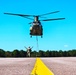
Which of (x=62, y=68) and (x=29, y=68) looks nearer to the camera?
(x=62, y=68)

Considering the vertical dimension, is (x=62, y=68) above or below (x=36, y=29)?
below

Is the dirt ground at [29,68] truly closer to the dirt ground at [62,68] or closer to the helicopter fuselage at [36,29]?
the dirt ground at [62,68]

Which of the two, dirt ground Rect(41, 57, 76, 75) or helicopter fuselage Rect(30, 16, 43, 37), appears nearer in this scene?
dirt ground Rect(41, 57, 76, 75)

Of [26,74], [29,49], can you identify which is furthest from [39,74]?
[29,49]

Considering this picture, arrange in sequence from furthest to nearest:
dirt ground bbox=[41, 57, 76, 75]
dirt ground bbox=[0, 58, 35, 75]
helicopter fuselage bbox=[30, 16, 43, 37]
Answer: helicopter fuselage bbox=[30, 16, 43, 37], dirt ground bbox=[0, 58, 35, 75], dirt ground bbox=[41, 57, 76, 75]

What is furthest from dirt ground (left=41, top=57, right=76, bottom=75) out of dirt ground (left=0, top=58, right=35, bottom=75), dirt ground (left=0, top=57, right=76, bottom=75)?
dirt ground (left=0, top=58, right=35, bottom=75)

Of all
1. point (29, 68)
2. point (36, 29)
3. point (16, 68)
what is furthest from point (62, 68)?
point (36, 29)

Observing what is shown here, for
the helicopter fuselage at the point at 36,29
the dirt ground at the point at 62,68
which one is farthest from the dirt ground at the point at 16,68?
the helicopter fuselage at the point at 36,29

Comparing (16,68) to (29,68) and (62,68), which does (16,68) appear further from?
(62,68)

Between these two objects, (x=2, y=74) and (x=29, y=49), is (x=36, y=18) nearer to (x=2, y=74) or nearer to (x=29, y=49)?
(x=2, y=74)

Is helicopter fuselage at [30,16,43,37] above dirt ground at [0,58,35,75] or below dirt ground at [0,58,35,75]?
above

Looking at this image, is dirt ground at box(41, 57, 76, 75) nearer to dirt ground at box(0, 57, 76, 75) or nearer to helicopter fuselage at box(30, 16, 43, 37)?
dirt ground at box(0, 57, 76, 75)

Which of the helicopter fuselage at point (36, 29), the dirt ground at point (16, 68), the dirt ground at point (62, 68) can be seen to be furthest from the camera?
the helicopter fuselage at point (36, 29)

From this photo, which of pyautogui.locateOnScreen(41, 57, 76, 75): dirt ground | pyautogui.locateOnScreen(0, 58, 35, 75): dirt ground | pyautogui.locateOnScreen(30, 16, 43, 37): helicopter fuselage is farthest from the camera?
pyautogui.locateOnScreen(30, 16, 43, 37): helicopter fuselage
